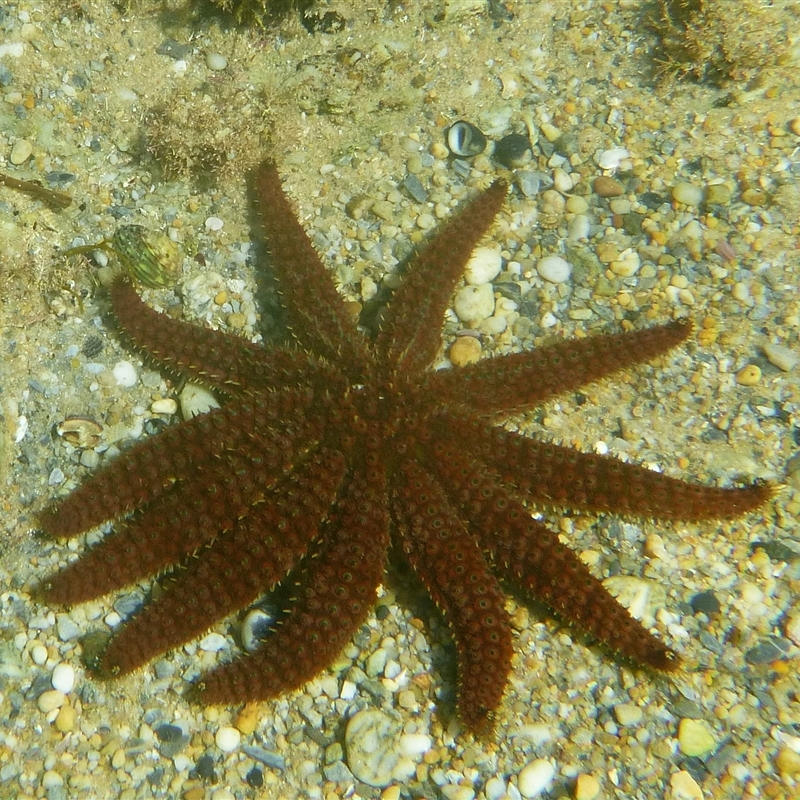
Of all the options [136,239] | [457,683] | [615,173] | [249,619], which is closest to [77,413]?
[136,239]

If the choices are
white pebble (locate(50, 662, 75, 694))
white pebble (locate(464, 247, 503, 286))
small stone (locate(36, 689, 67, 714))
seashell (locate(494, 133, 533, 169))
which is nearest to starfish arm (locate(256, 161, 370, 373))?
white pebble (locate(464, 247, 503, 286))

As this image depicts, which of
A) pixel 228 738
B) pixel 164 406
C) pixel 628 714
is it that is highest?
pixel 164 406

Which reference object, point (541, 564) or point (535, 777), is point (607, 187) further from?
point (535, 777)

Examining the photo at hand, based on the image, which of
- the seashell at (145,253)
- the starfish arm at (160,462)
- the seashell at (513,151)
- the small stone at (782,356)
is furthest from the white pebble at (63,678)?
the small stone at (782,356)

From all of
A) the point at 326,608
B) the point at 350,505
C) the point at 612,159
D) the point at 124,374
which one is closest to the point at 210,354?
the point at 124,374

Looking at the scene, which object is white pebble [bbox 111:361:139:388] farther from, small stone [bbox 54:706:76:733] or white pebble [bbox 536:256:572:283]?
white pebble [bbox 536:256:572:283]

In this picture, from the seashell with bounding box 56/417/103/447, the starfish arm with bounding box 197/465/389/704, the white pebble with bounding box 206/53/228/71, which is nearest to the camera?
the starfish arm with bounding box 197/465/389/704
